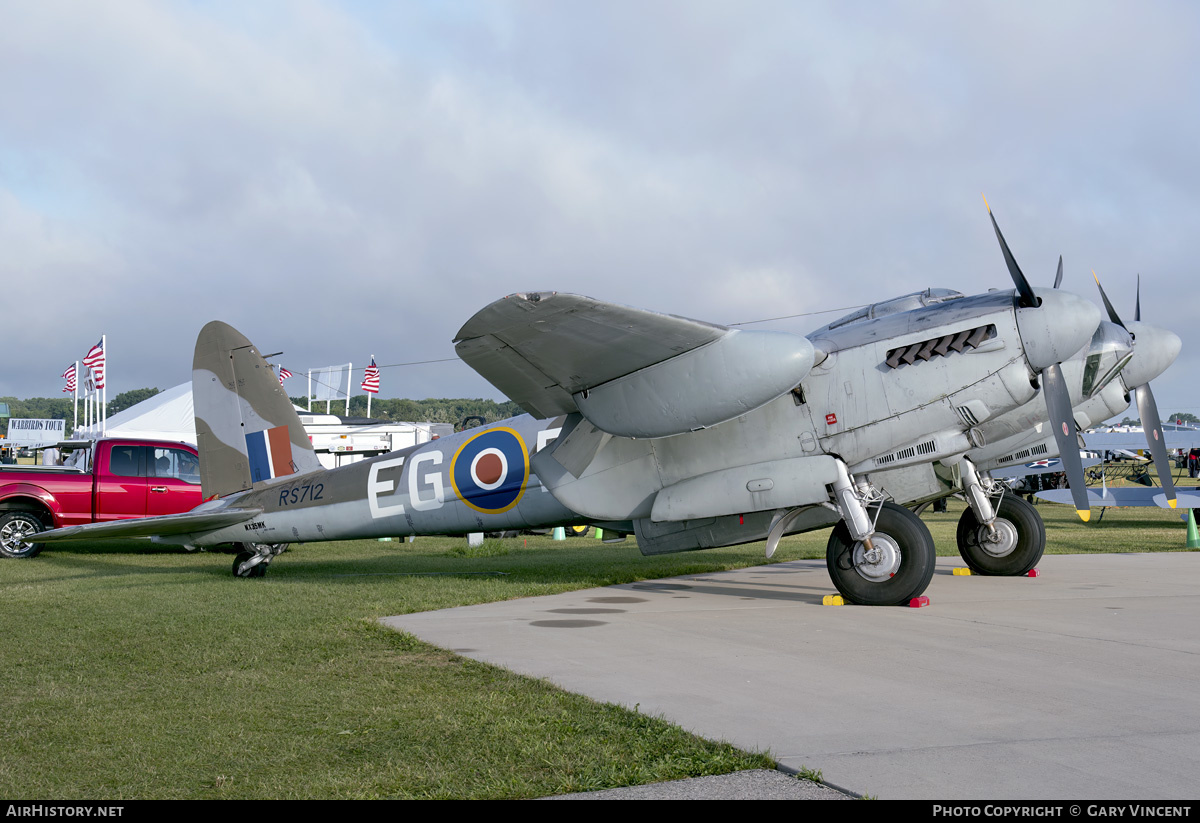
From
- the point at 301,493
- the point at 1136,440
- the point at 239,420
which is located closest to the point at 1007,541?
the point at 301,493

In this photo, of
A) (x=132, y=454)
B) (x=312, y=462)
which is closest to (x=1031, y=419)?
(x=312, y=462)

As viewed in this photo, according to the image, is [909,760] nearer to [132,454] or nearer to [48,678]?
[48,678]

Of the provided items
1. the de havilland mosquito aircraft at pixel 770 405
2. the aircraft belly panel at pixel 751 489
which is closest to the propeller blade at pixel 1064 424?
the de havilland mosquito aircraft at pixel 770 405

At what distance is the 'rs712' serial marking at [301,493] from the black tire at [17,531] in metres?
7.45

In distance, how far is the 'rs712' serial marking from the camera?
1081cm

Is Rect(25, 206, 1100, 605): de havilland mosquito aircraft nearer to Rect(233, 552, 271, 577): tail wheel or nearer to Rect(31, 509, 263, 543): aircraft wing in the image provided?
Rect(31, 509, 263, 543): aircraft wing

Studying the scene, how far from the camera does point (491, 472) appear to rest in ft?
33.5

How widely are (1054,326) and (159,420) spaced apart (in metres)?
39.5

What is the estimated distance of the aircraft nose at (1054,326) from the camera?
7.54 metres

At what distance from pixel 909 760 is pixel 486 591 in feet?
21.4

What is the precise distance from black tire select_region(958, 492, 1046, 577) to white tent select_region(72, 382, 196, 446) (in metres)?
32.7

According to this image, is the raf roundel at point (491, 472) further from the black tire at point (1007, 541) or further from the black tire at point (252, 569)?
the black tire at point (1007, 541)

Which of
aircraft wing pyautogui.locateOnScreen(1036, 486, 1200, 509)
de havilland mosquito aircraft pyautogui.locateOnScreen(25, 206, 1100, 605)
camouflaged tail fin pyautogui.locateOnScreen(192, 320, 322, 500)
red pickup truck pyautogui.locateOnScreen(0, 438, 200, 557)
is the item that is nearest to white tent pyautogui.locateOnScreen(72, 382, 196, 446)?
red pickup truck pyautogui.locateOnScreen(0, 438, 200, 557)

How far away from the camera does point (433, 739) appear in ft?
12.7
